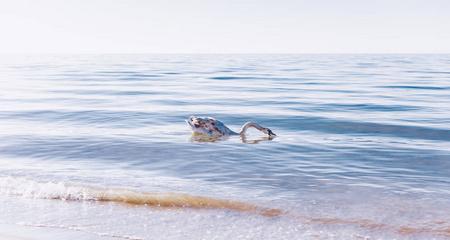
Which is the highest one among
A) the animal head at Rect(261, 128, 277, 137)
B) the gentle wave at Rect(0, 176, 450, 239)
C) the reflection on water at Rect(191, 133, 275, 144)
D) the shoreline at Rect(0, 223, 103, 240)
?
the animal head at Rect(261, 128, 277, 137)

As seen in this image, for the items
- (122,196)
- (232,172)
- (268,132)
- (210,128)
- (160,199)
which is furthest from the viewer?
(268,132)

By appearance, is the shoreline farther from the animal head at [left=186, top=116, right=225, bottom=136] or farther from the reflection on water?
the animal head at [left=186, top=116, right=225, bottom=136]

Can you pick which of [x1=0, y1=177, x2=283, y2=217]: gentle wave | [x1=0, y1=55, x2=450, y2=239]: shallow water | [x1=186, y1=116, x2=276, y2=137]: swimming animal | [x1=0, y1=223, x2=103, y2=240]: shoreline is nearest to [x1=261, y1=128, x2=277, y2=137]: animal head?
[x1=186, y1=116, x2=276, y2=137]: swimming animal

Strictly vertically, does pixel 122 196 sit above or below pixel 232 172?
below

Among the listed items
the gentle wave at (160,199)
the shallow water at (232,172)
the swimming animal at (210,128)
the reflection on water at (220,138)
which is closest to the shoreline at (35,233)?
the shallow water at (232,172)

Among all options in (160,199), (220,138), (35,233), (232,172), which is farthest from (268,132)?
(35,233)

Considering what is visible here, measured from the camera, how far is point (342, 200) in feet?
27.4

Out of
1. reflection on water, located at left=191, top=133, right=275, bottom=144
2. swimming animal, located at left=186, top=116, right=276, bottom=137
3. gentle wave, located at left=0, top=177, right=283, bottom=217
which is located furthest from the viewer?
swimming animal, located at left=186, top=116, right=276, bottom=137

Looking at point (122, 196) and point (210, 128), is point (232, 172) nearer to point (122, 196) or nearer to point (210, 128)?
point (122, 196)

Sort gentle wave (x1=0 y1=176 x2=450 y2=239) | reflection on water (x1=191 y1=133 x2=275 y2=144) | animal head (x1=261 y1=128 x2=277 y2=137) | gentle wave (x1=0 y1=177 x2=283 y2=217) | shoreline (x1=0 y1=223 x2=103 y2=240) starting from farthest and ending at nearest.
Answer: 1. animal head (x1=261 y1=128 x2=277 y2=137)
2. reflection on water (x1=191 y1=133 x2=275 y2=144)
3. gentle wave (x1=0 y1=177 x2=283 y2=217)
4. gentle wave (x1=0 y1=176 x2=450 y2=239)
5. shoreline (x1=0 y1=223 x2=103 y2=240)

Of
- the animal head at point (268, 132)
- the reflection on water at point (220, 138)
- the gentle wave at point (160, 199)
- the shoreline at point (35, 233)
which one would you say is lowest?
the shoreline at point (35, 233)

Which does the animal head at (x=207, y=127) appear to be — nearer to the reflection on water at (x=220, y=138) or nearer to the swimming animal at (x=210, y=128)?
the swimming animal at (x=210, y=128)

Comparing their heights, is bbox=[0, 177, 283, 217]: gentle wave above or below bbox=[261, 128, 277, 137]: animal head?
below

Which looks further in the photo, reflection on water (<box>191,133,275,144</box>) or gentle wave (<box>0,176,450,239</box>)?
reflection on water (<box>191,133,275,144</box>)
